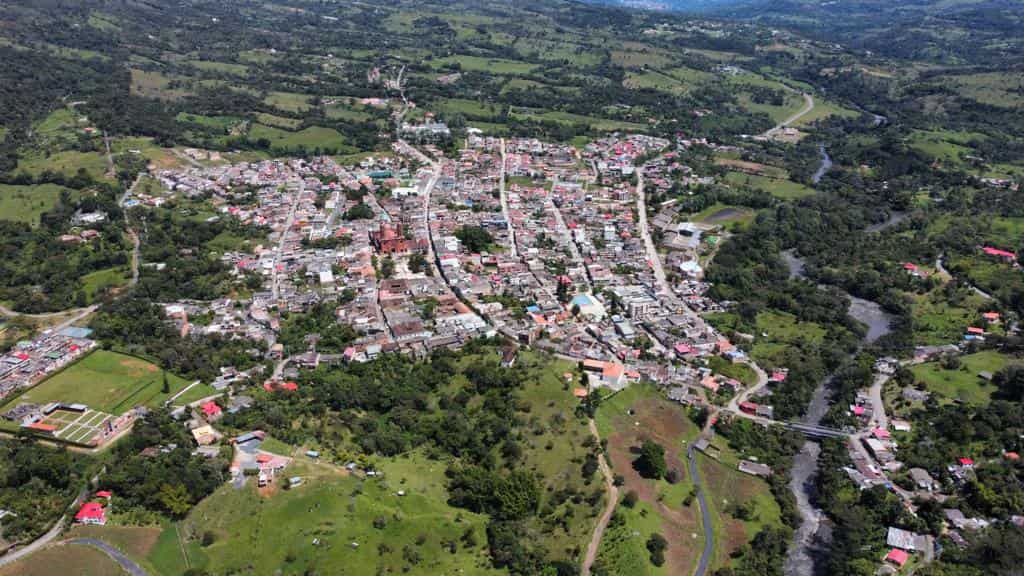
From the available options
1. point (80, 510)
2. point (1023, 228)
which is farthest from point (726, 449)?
point (1023, 228)

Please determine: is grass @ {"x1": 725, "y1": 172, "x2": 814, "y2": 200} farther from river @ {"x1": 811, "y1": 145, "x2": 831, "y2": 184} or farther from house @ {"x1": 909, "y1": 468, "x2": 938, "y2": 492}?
house @ {"x1": 909, "y1": 468, "x2": 938, "y2": 492}

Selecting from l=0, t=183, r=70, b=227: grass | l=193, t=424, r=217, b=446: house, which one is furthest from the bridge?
l=0, t=183, r=70, b=227: grass

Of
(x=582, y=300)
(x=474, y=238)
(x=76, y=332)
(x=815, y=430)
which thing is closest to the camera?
(x=815, y=430)

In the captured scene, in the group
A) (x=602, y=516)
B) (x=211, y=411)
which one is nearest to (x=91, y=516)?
(x=211, y=411)

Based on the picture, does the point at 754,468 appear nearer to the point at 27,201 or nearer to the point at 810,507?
the point at 810,507

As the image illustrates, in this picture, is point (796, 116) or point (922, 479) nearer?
point (922, 479)

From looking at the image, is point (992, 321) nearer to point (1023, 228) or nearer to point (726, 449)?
point (1023, 228)
